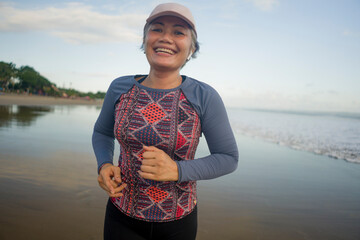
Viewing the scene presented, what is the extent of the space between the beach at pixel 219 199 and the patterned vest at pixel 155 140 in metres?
1.96

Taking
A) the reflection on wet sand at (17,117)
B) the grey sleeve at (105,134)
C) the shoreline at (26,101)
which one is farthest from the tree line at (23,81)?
the grey sleeve at (105,134)

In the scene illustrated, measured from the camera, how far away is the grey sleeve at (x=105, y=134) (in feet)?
5.47

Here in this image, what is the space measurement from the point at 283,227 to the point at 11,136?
339 inches

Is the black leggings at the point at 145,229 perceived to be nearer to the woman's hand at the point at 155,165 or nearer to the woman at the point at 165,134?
the woman at the point at 165,134

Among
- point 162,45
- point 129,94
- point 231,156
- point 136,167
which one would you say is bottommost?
point 136,167

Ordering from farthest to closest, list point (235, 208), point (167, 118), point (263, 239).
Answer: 1. point (235, 208)
2. point (263, 239)
3. point (167, 118)

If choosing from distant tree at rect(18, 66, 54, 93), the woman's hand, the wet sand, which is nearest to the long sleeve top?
the woman's hand

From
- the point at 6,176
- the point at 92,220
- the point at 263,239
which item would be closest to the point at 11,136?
the point at 6,176

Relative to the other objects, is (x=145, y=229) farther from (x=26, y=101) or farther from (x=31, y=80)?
(x=31, y=80)

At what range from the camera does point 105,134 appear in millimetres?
1818

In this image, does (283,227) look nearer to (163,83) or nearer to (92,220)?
(92,220)

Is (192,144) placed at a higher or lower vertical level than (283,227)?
higher

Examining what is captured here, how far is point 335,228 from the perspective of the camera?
3.60 metres

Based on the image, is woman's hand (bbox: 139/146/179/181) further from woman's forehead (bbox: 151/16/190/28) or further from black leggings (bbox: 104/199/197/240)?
woman's forehead (bbox: 151/16/190/28)
